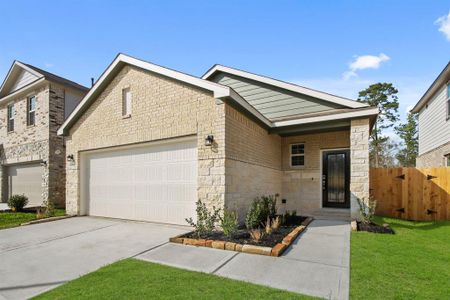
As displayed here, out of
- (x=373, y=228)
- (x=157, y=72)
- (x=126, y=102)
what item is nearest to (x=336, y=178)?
(x=373, y=228)

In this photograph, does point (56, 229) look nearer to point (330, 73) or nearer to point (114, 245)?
point (114, 245)

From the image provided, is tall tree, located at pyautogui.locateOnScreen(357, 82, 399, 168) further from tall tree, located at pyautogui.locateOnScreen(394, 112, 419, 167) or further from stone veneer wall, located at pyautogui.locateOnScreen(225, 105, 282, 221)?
stone veneer wall, located at pyautogui.locateOnScreen(225, 105, 282, 221)

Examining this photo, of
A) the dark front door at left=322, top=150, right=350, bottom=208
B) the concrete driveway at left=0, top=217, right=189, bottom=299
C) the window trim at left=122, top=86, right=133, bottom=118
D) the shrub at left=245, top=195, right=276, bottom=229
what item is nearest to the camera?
the concrete driveway at left=0, top=217, right=189, bottom=299

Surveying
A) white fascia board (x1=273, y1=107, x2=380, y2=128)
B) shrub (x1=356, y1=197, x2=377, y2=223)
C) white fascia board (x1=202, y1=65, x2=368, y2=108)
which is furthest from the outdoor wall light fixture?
white fascia board (x1=202, y1=65, x2=368, y2=108)

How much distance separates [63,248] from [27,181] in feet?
37.3

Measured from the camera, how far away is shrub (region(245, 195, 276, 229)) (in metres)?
6.26

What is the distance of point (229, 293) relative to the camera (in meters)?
3.13

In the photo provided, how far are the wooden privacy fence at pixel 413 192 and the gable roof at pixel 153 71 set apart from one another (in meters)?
4.85

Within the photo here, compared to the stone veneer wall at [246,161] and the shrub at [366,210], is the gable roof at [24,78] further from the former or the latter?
the shrub at [366,210]

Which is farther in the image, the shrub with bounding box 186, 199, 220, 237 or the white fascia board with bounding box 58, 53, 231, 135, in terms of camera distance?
the white fascia board with bounding box 58, 53, 231, 135

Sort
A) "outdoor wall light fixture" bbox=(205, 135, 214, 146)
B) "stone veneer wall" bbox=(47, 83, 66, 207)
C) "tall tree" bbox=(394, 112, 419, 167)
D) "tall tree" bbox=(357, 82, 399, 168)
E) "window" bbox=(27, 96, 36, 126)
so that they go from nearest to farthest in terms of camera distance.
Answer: "outdoor wall light fixture" bbox=(205, 135, 214, 146) → "stone veneer wall" bbox=(47, 83, 66, 207) → "window" bbox=(27, 96, 36, 126) → "tall tree" bbox=(357, 82, 399, 168) → "tall tree" bbox=(394, 112, 419, 167)

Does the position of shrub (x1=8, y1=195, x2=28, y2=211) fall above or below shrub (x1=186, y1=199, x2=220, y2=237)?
below

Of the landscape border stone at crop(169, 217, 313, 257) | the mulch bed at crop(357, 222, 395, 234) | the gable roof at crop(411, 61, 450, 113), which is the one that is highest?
the gable roof at crop(411, 61, 450, 113)

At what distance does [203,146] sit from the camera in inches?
265
